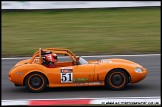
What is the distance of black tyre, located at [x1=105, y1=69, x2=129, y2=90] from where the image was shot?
983 centimetres

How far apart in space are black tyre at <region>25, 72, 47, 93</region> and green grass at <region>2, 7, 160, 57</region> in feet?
15.9

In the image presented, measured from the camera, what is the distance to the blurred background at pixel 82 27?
15.7 meters

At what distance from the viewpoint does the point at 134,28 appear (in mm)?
19797

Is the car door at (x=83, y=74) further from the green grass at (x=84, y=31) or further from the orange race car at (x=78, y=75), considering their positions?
the green grass at (x=84, y=31)

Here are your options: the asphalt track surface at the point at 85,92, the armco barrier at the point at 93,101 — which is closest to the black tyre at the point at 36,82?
the asphalt track surface at the point at 85,92

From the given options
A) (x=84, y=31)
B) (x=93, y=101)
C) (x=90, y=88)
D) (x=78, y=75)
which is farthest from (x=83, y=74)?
(x=84, y=31)

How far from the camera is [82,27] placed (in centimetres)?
2017

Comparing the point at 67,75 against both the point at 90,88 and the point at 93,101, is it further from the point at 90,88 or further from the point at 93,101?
the point at 93,101

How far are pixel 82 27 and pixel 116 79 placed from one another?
10475mm

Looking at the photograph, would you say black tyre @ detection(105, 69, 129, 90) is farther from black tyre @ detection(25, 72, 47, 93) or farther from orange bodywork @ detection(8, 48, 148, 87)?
black tyre @ detection(25, 72, 47, 93)

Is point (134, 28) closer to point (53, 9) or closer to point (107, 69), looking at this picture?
point (53, 9)

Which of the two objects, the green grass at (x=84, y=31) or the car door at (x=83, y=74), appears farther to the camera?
the green grass at (x=84, y=31)

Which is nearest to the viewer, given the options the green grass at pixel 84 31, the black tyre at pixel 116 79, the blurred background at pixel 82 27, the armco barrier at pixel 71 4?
the black tyre at pixel 116 79

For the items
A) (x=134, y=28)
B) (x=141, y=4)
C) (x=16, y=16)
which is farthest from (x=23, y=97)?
(x=141, y=4)
